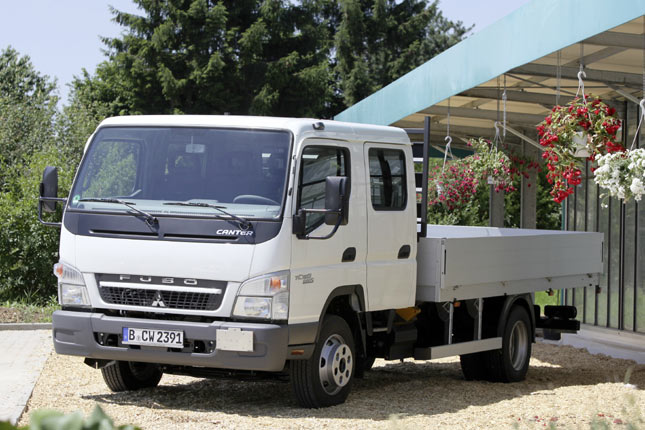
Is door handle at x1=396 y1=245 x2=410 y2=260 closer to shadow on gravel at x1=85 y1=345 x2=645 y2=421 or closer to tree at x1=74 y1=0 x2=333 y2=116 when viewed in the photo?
shadow on gravel at x1=85 y1=345 x2=645 y2=421

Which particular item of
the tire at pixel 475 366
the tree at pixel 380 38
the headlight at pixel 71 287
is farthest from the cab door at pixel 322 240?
the tree at pixel 380 38

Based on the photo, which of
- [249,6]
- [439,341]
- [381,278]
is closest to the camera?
[381,278]

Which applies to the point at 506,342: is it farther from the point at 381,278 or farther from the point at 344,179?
the point at 344,179

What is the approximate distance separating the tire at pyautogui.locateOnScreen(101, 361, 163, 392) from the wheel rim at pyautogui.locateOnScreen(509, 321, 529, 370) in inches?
160

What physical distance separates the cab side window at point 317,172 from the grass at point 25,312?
7.86m

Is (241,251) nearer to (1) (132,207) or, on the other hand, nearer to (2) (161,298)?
(2) (161,298)

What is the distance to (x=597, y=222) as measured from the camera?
1645cm

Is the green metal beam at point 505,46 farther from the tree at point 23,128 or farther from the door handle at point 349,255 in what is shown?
the tree at point 23,128

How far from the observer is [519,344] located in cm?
1160

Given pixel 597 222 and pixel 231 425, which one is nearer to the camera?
pixel 231 425

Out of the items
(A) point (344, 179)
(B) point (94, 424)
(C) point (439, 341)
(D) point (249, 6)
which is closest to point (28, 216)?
(C) point (439, 341)

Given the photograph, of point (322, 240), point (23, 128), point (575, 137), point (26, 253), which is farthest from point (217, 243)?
point (23, 128)

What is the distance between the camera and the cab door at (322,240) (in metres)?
8.26

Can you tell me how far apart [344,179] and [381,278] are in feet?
4.80
